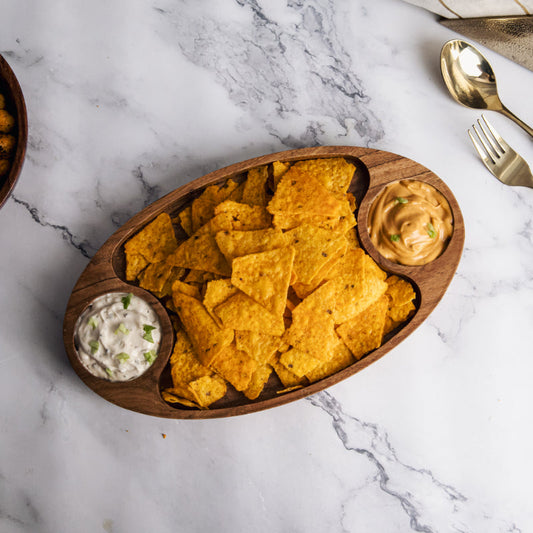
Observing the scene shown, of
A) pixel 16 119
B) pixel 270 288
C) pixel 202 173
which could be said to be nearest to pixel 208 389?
pixel 270 288

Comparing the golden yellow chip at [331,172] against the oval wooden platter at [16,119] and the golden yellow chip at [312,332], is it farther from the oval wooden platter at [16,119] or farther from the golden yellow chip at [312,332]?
the oval wooden platter at [16,119]

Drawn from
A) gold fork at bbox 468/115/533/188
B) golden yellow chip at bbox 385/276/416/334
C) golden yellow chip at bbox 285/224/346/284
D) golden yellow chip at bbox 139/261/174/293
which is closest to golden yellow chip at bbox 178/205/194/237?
golden yellow chip at bbox 139/261/174/293

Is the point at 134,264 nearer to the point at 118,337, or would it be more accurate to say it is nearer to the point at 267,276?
the point at 118,337

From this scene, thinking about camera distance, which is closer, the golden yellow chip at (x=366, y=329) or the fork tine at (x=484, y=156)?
the golden yellow chip at (x=366, y=329)

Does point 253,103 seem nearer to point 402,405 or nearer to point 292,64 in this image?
point 292,64

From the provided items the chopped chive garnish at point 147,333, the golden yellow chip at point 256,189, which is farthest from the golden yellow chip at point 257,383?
the golden yellow chip at point 256,189

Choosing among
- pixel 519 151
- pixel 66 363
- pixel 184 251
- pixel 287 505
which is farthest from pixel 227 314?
pixel 519 151
